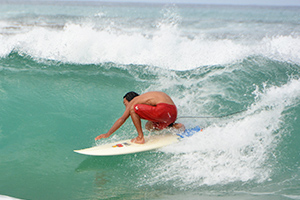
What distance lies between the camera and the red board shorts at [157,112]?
14.9 ft

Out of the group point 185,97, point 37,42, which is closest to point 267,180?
point 185,97

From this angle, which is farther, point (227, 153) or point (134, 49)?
point (134, 49)

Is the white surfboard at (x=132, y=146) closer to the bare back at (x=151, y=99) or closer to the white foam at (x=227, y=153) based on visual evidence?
the white foam at (x=227, y=153)

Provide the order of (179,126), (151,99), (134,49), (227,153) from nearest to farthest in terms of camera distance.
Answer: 1. (227,153)
2. (151,99)
3. (179,126)
4. (134,49)

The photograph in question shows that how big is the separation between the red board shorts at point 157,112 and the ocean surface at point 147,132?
0.46 metres

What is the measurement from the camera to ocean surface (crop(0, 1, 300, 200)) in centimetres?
396

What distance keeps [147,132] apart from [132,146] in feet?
2.02

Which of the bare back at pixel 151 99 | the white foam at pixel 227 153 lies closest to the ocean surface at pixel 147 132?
the white foam at pixel 227 153

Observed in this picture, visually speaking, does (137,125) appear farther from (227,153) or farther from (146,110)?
(227,153)

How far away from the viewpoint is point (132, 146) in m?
4.62

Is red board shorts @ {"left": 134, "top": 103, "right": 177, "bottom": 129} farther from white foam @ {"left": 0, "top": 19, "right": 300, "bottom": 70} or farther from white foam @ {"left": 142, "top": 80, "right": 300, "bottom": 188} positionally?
white foam @ {"left": 0, "top": 19, "right": 300, "bottom": 70}

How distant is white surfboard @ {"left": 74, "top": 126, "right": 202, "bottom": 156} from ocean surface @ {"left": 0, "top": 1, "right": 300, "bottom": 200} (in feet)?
0.47

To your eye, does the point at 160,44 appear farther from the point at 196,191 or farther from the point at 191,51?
the point at 196,191

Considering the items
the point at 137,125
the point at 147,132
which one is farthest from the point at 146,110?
the point at 147,132
